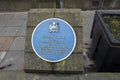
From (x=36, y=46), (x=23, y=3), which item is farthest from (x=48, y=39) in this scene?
(x=23, y=3)

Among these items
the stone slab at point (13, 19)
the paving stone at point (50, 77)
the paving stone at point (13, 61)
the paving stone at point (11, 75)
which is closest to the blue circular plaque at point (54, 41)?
the paving stone at point (50, 77)

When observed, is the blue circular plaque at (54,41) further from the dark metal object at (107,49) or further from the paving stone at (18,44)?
the paving stone at (18,44)

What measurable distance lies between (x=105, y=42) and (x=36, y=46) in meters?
1.17

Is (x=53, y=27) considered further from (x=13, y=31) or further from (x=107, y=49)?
(x=13, y=31)

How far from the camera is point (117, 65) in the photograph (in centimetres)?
301

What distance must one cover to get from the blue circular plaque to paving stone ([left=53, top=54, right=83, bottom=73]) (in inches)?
3.1

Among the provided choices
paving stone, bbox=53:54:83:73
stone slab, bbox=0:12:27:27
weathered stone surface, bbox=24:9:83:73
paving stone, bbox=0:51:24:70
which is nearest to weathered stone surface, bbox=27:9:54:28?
weathered stone surface, bbox=24:9:83:73

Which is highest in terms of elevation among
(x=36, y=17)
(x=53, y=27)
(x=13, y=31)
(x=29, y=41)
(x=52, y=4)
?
(x=52, y=4)

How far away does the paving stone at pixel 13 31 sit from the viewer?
455 centimetres

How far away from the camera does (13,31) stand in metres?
4.68

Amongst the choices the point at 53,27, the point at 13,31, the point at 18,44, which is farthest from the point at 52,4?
the point at 53,27

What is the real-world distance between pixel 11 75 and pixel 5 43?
133cm

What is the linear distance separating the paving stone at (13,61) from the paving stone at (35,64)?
0.47 metres

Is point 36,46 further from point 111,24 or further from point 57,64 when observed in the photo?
point 111,24
